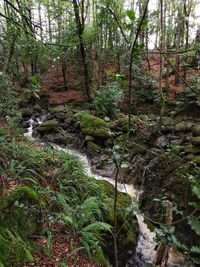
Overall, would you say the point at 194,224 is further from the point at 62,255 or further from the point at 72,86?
the point at 72,86

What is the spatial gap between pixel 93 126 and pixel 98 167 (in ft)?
7.16

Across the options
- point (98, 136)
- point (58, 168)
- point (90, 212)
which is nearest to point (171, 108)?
point (98, 136)

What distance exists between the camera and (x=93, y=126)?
11547 millimetres

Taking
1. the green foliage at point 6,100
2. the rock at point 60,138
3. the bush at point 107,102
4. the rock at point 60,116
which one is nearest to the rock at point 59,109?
the rock at point 60,116

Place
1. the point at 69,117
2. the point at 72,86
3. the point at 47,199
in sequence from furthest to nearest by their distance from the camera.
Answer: the point at 72,86
the point at 69,117
the point at 47,199

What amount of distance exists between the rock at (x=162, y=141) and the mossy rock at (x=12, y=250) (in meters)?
6.67

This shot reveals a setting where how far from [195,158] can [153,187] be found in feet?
4.61

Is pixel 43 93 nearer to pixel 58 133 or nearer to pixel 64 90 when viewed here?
pixel 64 90

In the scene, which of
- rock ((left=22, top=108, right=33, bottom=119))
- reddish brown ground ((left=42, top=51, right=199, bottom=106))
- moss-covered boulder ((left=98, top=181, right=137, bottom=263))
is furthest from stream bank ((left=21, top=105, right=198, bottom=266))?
reddish brown ground ((left=42, top=51, right=199, bottom=106))

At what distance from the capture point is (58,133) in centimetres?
1227

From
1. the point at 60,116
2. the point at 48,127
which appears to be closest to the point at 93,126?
the point at 48,127

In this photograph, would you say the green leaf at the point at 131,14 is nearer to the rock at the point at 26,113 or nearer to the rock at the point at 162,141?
the rock at the point at 162,141

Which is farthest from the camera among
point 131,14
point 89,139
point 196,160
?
point 89,139

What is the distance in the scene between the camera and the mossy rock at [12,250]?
3156 millimetres
